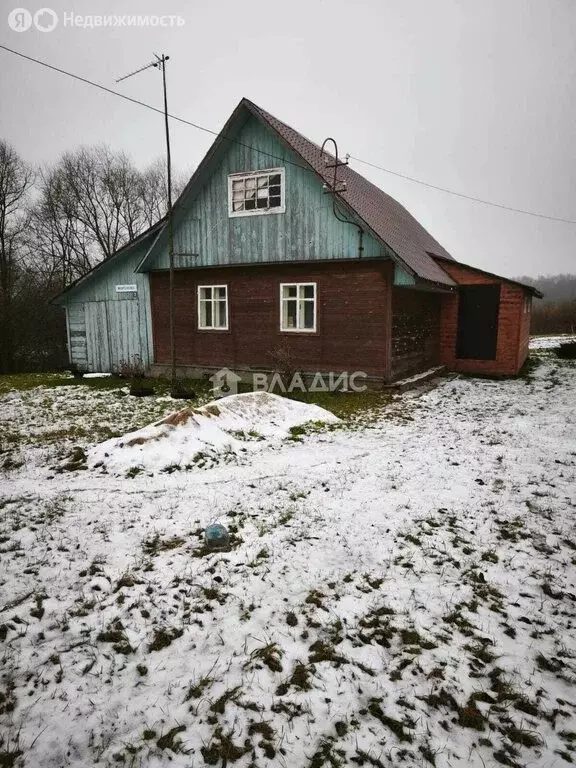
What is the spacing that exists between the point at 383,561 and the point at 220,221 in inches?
487

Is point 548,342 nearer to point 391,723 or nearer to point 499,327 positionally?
point 499,327

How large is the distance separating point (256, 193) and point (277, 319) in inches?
154

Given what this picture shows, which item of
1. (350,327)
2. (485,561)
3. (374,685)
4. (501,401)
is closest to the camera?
(374,685)

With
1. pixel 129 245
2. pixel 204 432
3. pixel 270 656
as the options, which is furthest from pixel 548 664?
pixel 129 245

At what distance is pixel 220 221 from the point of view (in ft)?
45.3

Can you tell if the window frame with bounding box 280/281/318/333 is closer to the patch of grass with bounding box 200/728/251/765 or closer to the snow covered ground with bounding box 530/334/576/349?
the patch of grass with bounding box 200/728/251/765

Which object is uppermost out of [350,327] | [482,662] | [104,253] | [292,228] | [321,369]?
[104,253]

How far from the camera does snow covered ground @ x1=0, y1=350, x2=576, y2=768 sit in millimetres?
2412

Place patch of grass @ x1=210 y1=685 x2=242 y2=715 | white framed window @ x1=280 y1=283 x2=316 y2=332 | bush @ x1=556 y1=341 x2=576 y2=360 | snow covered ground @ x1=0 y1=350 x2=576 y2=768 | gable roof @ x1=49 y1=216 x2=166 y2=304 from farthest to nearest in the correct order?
bush @ x1=556 y1=341 x2=576 y2=360 → gable roof @ x1=49 y1=216 x2=166 y2=304 → white framed window @ x1=280 y1=283 x2=316 y2=332 → patch of grass @ x1=210 y1=685 x2=242 y2=715 → snow covered ground @ x1=0 y1=350 x2=576 y2=768

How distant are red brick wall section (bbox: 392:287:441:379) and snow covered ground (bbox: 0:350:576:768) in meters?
6.73

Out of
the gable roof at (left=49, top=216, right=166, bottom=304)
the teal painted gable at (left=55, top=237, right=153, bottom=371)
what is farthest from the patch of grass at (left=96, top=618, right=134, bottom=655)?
Result: the teal painted gable at (left=55, top=237, right=153, bottom=371)

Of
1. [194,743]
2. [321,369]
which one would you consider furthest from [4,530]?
[321,369]

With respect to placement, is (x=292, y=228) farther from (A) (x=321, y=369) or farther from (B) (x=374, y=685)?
(B) (x=374, y=685)

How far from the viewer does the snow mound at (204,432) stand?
6.65 meters
